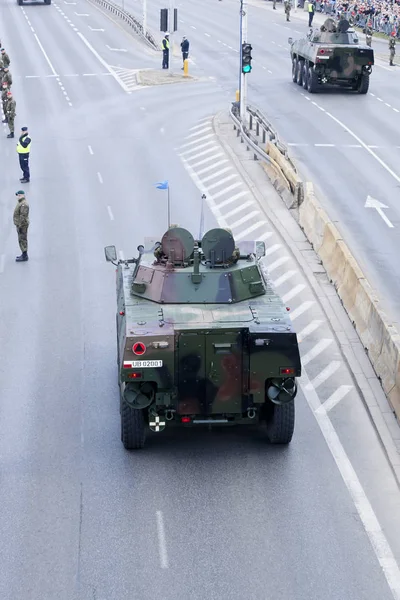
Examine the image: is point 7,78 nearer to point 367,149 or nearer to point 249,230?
point 367,149

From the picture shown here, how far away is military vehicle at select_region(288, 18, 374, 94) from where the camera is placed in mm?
47562

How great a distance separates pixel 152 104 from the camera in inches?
1902

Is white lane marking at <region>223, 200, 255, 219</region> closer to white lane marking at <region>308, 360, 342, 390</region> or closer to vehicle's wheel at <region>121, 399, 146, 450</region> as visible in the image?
white lane marking at <region>308, 360, 342, 390</region>

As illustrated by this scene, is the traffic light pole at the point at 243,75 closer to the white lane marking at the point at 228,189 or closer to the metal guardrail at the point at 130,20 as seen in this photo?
the white lane marking at the point at 228,189

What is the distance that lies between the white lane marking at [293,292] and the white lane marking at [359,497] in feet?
15.2

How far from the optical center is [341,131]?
4150 cm

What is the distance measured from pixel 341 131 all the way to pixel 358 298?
66.2ft

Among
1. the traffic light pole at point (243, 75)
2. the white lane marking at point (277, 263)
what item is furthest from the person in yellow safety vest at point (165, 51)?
the white lane marking at point (277, 263)

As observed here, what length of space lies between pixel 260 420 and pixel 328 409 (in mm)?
1871

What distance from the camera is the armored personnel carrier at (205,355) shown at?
15.9 metres

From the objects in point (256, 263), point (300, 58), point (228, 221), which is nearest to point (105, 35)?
point (300, 58)

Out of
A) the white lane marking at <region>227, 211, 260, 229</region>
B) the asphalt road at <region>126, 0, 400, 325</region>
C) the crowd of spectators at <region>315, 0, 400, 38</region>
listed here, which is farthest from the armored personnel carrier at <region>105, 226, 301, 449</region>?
the crowd of spectators at <region>315, 0, 400, 38</region>

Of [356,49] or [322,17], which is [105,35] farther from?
[356,49]

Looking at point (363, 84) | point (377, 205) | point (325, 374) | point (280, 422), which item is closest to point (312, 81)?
point (363, 84)
